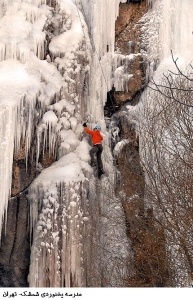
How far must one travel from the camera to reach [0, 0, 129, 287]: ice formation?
7.79m

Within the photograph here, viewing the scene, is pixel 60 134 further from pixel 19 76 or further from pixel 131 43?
pixel 131 43

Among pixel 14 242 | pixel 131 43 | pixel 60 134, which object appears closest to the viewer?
pixel 14 242

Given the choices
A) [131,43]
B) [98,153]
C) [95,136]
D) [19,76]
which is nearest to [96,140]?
[95,136]

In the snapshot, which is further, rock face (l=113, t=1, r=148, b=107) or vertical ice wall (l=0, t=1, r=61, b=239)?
rock face (l=113, t=1, r=148, b=107)

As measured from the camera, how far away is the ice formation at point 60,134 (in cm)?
779

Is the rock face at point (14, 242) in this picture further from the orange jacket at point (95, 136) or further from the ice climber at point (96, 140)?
the orange jacket at point (95, 136)

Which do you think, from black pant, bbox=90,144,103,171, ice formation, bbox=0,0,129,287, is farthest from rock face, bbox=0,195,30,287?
black pant, bbox=90,144,103,171

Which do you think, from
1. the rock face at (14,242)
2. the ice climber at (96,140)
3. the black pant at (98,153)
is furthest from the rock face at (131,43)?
the rock face at (14,242)

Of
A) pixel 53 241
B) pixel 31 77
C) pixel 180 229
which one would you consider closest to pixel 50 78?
pixel 31 77

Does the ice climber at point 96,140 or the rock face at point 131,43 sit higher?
the rock face at point 131,43

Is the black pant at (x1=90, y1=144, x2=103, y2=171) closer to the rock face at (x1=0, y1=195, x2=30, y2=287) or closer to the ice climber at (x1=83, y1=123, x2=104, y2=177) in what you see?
the ice climber at (x1=83, y1=123, x2=104, y2=177)

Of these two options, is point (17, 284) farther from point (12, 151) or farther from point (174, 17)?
point (174, 17)

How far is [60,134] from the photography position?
834 centimetres

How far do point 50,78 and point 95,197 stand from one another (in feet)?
7.58
